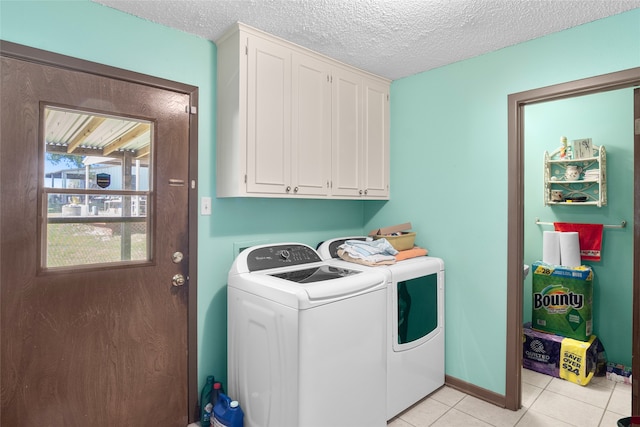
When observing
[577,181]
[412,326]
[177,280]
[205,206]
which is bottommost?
[412,326]

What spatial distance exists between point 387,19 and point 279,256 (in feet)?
5.04

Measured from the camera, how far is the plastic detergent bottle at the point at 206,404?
A: 2.09m

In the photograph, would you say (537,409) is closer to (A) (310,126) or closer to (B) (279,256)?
(B) (279,256)

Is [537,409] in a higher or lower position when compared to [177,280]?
lower

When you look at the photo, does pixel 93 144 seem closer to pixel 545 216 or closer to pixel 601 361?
pixel 545 216

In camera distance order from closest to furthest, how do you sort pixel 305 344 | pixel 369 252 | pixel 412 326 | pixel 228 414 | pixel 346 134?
pixel 305 344
pixel 228 414
pixel 412 326
pixel 369 252
pixel 346 134

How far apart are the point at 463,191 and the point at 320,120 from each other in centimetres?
115

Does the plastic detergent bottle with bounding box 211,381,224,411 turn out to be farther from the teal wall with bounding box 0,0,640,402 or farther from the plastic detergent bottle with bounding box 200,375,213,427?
the teal wall with bounding box 0,0,640,402

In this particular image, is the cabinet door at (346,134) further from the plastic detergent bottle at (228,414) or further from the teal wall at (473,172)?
the plastic detergent bottle at (228,414)

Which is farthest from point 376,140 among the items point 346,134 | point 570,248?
point 570,248

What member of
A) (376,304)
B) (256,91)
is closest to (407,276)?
(376,304)

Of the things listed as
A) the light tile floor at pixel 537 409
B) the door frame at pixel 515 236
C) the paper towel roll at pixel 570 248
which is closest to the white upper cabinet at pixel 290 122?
the door frame at pixel 515 236

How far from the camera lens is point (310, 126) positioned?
2.39 m

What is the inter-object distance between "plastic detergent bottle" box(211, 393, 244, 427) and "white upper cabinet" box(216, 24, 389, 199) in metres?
1.19
